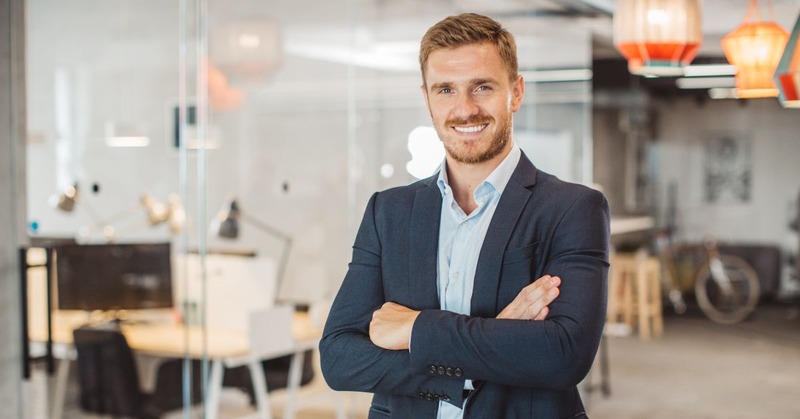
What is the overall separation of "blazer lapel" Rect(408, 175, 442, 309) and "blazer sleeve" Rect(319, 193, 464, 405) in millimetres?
86

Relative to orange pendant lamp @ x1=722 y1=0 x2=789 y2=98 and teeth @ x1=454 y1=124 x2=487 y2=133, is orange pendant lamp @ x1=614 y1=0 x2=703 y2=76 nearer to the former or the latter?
orange pendant lamp @ x1=722 y1=0 x2=789 y2=98

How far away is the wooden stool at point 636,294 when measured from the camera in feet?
31.1

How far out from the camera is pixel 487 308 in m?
1.86

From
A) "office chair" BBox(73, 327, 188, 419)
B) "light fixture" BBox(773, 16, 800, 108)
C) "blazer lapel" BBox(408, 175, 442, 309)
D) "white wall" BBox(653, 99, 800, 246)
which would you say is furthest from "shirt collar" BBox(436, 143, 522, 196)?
"white wall" BBox(653, 99, 800, 246)

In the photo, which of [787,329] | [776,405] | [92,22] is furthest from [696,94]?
[92,22]

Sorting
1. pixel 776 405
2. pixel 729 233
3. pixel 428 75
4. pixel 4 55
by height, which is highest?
pixel 4 55

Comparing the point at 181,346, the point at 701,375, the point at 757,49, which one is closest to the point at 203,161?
the point at 181,346

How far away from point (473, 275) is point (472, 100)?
33cm

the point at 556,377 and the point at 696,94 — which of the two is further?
the point at 696,94

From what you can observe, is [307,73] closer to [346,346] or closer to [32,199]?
[32,199]

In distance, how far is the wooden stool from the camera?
948cm

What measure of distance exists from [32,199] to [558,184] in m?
2.81

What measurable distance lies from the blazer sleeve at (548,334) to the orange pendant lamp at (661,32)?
255 cm

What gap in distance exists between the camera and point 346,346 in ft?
6.37
